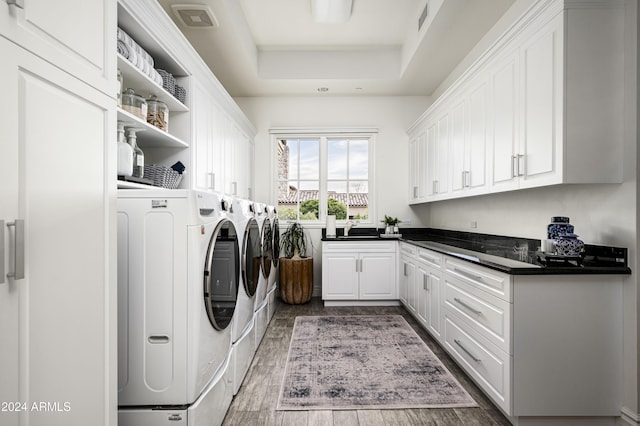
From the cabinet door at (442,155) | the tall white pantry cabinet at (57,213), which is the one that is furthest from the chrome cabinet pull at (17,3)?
the cabinet door at (442,155)

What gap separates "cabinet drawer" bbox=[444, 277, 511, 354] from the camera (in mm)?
1782

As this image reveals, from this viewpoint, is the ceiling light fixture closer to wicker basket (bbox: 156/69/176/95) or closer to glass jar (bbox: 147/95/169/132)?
wicker basket (bbox: 156/69/176/95)

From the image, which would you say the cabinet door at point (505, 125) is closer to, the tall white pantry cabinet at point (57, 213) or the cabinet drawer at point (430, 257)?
the cabinet drawer at point (430, 257)

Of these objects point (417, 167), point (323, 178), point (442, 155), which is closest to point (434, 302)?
point (442, 155)

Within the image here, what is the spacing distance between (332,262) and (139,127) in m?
2.68

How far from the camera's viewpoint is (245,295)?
2289 mm

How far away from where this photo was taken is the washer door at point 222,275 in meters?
1.58

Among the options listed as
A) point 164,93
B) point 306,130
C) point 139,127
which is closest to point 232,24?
point 164,93

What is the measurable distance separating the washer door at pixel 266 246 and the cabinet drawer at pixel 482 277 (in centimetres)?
155

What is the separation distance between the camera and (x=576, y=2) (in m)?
1.77

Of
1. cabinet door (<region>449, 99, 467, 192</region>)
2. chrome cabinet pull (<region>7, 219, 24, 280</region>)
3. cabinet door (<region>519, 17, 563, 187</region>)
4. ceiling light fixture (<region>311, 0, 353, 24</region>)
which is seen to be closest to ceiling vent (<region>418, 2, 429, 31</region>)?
ceiling light fixture (<region>311, 0, 353, 24</region>)

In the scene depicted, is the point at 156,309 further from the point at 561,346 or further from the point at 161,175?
the point at 561,346

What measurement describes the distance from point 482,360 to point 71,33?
2421 mm

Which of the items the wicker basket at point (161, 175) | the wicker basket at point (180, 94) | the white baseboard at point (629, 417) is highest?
the wicker basket at point (180, 94)
